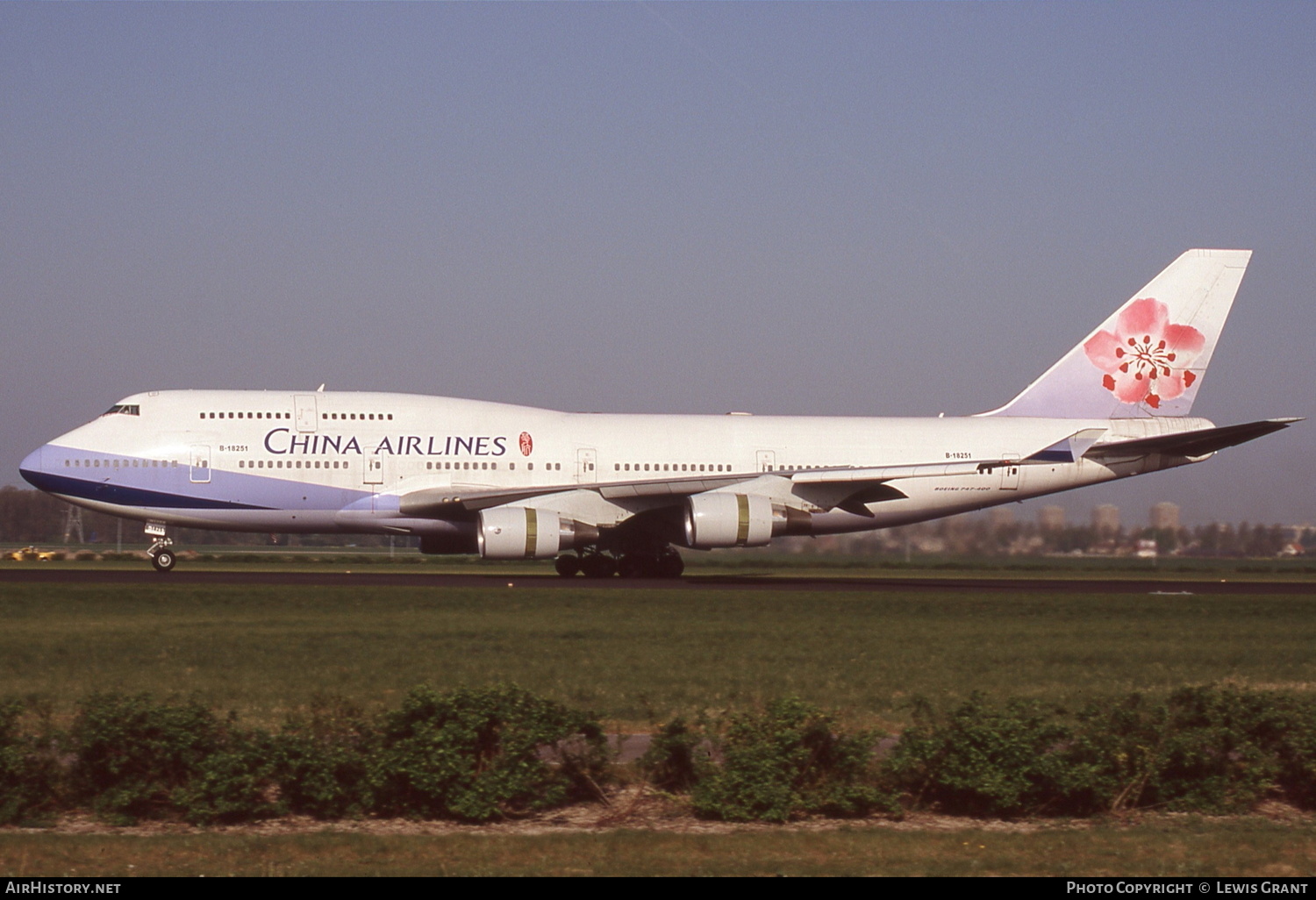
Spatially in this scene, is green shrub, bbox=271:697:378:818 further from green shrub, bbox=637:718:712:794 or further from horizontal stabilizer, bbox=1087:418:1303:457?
horizontal stabilizer, bbox=1087:418:1303:457

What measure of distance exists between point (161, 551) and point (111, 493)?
6.44 feet

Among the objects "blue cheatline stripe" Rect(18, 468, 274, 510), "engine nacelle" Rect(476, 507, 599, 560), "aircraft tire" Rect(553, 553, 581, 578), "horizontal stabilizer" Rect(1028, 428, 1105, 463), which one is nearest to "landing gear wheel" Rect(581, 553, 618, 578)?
"aircraft tire" Rect(553, 553, 581, 578)

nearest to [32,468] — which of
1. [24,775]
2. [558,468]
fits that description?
[558,468]

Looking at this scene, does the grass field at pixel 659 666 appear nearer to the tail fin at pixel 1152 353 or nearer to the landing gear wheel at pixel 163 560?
the landing gear wheel at pixel 163 560

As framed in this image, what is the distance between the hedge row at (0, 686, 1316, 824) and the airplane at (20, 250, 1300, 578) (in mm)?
21093

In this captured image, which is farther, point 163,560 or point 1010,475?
point 1010,475

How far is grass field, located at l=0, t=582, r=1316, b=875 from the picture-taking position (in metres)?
8.51

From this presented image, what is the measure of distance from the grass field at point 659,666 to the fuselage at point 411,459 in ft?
16.3

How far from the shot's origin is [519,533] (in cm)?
3112

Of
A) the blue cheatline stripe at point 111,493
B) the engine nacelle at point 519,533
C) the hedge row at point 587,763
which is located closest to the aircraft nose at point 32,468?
the blue cheatline stripe at point 111,493

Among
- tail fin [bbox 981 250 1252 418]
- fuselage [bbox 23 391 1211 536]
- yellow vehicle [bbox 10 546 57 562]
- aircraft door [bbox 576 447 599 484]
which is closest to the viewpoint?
fuselage [bbox 23 391 1211 536]

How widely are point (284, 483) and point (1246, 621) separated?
70.5 feet

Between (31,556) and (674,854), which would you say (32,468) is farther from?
(674,854)
